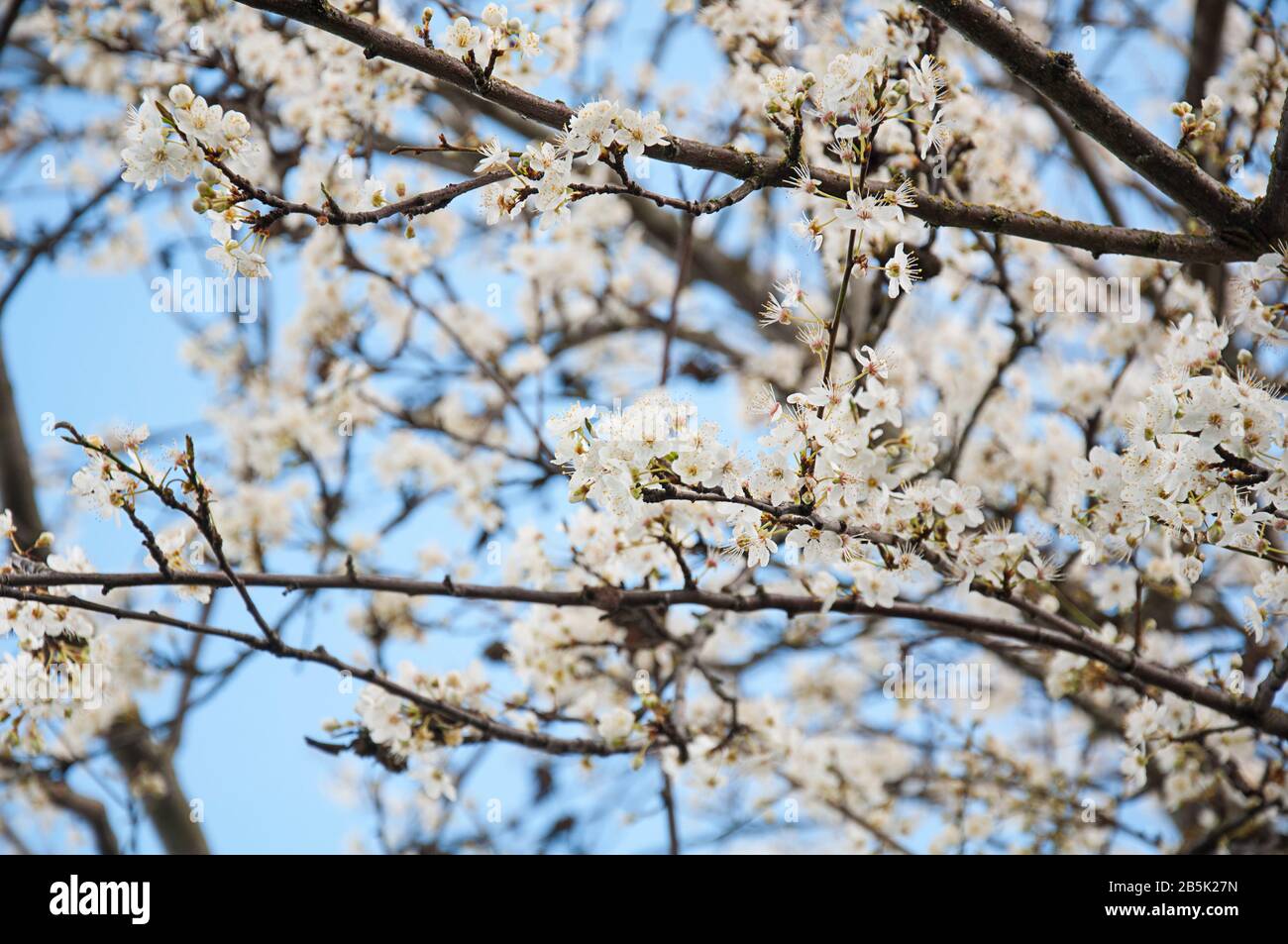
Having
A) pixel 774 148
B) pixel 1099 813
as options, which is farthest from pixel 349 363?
pixel 1099 813

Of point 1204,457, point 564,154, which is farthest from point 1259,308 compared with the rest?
point 564,154

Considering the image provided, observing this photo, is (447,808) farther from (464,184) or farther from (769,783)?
(464,184)

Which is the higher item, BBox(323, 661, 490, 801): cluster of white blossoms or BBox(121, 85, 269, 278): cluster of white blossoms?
BBox(121, 85, 269, 278): cluster of white blossoms

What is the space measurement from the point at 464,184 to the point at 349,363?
305 centimetres

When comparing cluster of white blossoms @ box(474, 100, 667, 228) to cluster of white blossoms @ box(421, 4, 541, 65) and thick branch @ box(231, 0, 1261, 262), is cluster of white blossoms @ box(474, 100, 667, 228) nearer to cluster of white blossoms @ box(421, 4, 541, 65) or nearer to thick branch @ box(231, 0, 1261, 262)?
thick branch @ box(231, 0, 1261, 262)

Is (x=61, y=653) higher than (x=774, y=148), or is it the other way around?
(x=774, y=148)

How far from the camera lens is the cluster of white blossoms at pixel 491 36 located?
6.86 feet

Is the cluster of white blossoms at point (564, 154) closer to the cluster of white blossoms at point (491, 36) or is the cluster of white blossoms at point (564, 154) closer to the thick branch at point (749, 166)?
the thick branch at point (749, 166)

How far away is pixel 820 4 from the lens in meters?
4.78

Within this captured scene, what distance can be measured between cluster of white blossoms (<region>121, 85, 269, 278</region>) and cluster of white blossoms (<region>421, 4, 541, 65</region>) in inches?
17.0

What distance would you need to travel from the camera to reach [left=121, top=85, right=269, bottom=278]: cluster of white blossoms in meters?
1.97

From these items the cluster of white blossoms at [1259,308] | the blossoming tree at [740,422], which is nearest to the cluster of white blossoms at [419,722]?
the blossoming tree at [740,422]

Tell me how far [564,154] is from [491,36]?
1.32 ft

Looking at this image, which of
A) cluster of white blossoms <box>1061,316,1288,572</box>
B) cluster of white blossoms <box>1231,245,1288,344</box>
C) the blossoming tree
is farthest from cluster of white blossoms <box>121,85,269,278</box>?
cluster of white blossoms <box>1231,245,1288,344</box>
